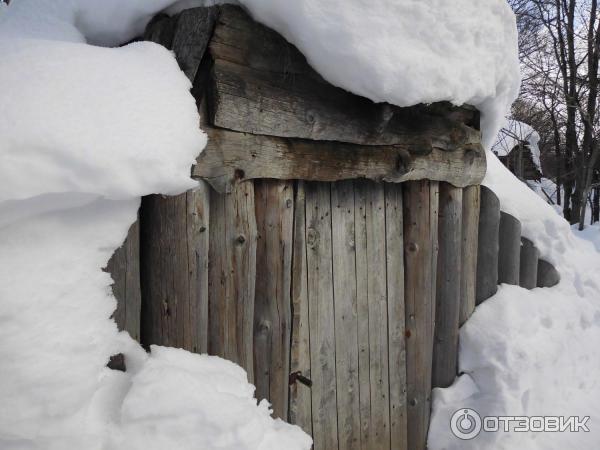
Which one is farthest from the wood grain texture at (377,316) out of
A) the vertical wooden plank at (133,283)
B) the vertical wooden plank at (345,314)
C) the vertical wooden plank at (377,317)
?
the vertical wooden plank at (133,283)

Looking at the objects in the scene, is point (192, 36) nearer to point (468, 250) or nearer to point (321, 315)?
point (321, 315)

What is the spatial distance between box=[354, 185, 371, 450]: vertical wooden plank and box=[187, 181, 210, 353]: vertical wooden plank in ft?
2.76

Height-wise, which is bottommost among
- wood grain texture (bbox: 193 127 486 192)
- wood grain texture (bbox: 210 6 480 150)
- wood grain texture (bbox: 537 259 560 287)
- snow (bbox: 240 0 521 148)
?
wood grain texture (bbox: 537 259 560 287)

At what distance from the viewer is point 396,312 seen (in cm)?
244

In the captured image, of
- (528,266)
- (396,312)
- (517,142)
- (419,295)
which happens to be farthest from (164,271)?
(517,142)

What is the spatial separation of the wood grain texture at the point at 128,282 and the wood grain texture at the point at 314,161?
311mm

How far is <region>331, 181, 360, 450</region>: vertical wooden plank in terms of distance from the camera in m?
2.13

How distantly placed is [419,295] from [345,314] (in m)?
0.55

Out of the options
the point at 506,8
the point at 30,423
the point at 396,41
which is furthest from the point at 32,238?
the point at 506,8

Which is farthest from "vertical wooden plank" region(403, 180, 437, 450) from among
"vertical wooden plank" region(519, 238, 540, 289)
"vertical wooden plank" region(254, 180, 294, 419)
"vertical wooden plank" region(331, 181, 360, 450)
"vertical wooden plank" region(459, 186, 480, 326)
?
"vertical wooden plank" region(519, 238, 540, 289)

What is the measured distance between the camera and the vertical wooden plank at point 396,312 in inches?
94.0

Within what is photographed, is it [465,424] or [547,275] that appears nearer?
[465,424]

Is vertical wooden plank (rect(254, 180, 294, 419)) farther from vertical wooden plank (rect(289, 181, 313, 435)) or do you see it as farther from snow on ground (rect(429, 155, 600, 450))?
snow on ground (rect(429, 155, 600, 450))

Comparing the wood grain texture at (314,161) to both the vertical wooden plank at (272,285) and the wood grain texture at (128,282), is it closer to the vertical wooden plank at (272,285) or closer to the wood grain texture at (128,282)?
the vertical wooden plank at (272,285)
